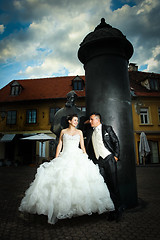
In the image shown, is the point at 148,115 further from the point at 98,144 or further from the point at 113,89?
the point at 98,144

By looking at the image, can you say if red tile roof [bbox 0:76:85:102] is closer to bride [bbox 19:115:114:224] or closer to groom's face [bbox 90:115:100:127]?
groom's face [bbox 90:115:100:127]

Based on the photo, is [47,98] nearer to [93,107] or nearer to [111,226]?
[93,107]

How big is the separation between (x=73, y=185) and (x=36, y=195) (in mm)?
579

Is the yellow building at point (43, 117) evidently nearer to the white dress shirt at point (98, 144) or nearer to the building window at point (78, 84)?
the building window at point (78, 84)

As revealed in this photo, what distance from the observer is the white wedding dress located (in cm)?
233

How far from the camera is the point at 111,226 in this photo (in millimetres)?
2432

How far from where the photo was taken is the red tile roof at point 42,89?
63.2ft

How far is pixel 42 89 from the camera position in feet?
68.8

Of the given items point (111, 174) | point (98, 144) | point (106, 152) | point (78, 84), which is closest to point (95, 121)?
point (98, 144)

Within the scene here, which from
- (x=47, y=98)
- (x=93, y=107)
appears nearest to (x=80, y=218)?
(x=93, y=107)

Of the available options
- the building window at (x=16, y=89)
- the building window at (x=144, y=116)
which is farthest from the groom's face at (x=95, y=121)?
the building window at (x=16, y=89)

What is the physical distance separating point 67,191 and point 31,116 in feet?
57.4

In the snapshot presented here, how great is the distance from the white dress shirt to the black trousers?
0.09 metres

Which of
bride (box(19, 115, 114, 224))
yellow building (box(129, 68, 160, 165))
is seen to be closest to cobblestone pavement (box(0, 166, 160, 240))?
bride (box(19, 115, 114, 224))
